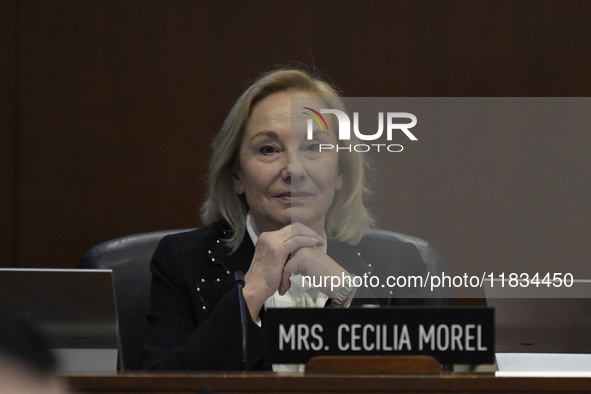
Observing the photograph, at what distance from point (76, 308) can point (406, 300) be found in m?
0.65

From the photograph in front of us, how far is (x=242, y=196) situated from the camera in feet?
6.47

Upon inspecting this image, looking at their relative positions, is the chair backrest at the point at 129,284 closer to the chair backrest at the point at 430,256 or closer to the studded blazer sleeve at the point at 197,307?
the studded blazer sleeve at the point at 197,307

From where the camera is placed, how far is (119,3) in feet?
9.20

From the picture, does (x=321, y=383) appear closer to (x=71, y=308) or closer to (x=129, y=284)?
(x=71, y=308)

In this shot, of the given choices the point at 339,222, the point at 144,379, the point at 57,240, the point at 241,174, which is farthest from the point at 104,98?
the point at 144,379

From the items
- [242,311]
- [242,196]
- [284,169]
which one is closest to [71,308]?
[242,311]

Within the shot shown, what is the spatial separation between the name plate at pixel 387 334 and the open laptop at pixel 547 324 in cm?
15

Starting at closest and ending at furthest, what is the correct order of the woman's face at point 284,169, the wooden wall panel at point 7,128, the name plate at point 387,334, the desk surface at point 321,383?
1. the desk surface at point 321,383
2. the name plate at point 387,334
3. the woman's face at point 284,169
4. the wooden wall panel at point 7,128

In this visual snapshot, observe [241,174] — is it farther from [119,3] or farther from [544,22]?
[544,22]

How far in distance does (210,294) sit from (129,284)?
0.96ft

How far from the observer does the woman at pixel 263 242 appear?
1591mm

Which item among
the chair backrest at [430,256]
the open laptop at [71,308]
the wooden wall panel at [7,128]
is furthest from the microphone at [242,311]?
the wooden wall panel at [7,128]

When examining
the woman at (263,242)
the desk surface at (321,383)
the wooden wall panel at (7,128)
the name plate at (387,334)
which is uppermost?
the wooden wall panel at (7,128)

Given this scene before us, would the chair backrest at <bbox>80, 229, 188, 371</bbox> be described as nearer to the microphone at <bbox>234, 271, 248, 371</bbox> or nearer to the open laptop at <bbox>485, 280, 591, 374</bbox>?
the microphone at <bbox>234, 271, 248, 371</bbox>
